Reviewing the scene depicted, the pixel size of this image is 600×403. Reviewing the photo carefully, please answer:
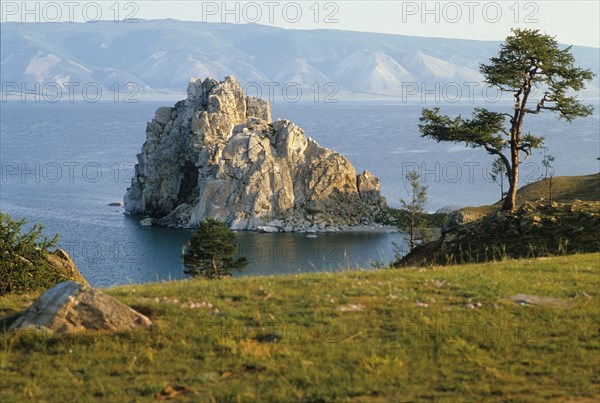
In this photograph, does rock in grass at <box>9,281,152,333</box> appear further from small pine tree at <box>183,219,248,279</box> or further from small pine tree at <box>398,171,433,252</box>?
small pine tree at <box>183,219,248,279</box>

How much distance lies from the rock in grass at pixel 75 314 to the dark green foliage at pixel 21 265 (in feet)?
31.2

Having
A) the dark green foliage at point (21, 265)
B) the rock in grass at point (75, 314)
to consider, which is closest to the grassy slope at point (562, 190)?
the dark green foliage at point (21, 265)

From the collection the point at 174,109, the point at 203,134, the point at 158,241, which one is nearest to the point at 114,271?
the point at 158,241

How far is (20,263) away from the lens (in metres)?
27.3

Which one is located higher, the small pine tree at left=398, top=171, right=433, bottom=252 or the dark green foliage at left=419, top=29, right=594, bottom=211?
the dark green foliage at left=419, top=29, right=594, bottom=211

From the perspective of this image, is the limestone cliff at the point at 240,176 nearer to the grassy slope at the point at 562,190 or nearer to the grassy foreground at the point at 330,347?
the grassy slope at the point at 562,190

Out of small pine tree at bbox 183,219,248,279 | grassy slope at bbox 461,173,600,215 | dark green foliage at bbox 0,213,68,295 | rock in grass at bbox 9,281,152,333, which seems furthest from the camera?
small pine tree at bbox 183,219,248,279

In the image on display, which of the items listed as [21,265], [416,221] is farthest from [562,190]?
[21,265]

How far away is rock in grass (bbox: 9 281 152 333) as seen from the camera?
1658 centimetres

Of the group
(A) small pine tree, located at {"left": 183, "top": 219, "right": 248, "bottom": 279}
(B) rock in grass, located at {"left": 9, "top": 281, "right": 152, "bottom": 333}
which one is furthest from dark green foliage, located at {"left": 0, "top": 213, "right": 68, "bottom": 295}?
(A) small pine tree, located at {"left": 183, "top": 219, "right": 248, "bottom": 279}

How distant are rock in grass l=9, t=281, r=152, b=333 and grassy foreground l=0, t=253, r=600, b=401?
1.04 ft

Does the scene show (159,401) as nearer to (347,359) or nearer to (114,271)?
(347,359)

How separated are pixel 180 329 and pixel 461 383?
612 centimetres

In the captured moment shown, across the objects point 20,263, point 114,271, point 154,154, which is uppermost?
point 154,154
